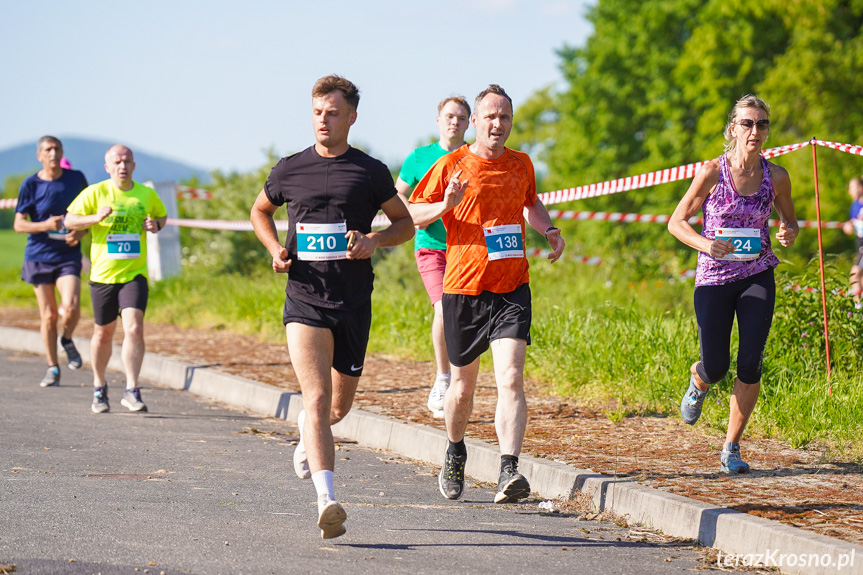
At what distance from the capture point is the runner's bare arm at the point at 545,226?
5.94 meters

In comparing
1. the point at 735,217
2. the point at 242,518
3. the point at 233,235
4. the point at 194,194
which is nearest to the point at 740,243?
the point at 735,217

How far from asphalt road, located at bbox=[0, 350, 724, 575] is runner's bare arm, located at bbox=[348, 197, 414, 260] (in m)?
1.30

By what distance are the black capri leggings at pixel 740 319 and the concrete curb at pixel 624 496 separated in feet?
3.22

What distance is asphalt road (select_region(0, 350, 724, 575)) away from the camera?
4699mm

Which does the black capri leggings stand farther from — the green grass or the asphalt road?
the green grass

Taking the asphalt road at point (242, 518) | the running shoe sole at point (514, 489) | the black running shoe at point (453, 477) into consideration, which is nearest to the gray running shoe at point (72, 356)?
the asphalt road at point (242, 518)

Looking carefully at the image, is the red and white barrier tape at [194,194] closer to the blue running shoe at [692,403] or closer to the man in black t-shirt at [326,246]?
the blue running shoe at [692,403]

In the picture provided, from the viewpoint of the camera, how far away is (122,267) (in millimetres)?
9180

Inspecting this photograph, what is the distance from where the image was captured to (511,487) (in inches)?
217

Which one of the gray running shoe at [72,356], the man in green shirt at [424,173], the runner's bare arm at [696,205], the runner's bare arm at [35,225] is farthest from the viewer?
the gray running shoe at [72,356]

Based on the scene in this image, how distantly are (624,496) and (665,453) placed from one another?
42.9 inches

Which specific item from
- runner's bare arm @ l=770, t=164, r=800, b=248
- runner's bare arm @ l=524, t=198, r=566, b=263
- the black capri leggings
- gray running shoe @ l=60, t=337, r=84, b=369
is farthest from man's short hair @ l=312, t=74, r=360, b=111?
gray running shoe @ l=60, t=337, r=84, b=369

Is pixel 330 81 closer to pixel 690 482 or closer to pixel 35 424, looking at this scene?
pixel 690 482

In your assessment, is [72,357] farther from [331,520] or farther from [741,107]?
[741,107]
